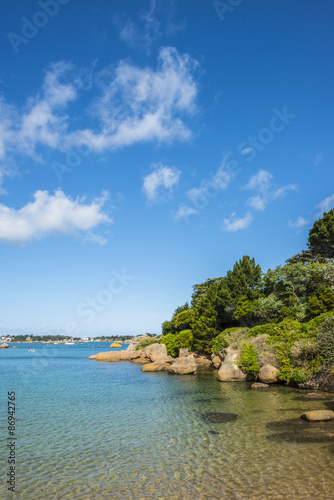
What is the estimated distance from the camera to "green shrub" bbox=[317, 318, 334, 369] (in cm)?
2641

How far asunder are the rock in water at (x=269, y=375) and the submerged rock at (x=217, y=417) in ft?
40.9

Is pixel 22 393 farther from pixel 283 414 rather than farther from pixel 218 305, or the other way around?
pixel 218 305

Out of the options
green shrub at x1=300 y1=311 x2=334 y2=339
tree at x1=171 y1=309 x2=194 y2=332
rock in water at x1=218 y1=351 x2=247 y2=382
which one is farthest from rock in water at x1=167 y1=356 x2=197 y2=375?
tree at x1=171 y1=309 x2=194 y2=332

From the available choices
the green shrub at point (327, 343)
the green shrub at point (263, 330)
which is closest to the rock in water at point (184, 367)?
the green shrub at point (263, 330)

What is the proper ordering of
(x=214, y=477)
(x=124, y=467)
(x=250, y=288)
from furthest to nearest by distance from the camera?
(x=250, y=288)
(x=124, y=467)
(x=214, y=477)

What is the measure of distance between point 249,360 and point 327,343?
32.3 ft

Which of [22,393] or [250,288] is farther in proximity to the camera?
[250,288]

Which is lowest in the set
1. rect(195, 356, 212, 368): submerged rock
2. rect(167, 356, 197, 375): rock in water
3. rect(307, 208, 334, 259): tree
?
rect(195, 356, 212, 368): submerged rock

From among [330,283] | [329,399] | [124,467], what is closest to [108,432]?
[124,467]

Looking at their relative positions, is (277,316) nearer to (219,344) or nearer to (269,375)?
(219,344)

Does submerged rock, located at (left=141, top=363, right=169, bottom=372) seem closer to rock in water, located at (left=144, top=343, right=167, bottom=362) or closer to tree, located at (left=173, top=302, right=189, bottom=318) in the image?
rock in water, located at (left=144, top=343, right=167, bottom=362)

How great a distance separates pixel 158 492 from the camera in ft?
34.3

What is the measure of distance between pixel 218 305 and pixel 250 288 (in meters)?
6.77

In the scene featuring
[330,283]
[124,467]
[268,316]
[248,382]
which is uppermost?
[330,283]
